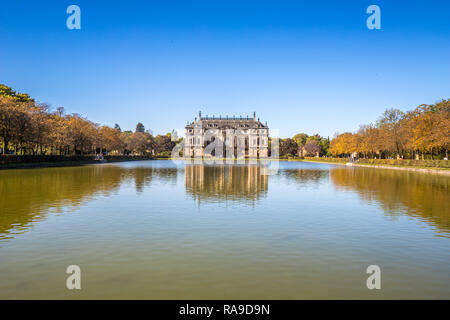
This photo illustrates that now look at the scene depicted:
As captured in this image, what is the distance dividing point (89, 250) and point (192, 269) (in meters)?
2.95

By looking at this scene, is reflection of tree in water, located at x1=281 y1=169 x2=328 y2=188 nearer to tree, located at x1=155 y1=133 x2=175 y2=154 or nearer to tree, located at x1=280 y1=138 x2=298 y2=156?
tree, located at x1=280 y1=138 x2=298 y2=156

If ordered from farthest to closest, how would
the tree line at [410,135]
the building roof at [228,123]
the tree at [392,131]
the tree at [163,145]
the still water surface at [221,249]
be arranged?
the building roof at [228,123] → the tree at [163,145] → the tree at [392,131] → the tree line at [410,135] → the still water surface at [221,249]

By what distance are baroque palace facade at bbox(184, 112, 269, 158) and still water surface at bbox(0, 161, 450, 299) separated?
111 metres

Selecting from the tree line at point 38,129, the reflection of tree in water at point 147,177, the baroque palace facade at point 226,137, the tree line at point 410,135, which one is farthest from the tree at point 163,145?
the reflection of tree in water at point 147,177

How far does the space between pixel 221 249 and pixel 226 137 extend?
132767 millimetres

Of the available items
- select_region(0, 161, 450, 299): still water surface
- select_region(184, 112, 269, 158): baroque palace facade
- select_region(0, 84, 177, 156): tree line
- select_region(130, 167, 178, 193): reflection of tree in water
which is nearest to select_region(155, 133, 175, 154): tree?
select_region(184, 112, 269, 158): baroque palace facade

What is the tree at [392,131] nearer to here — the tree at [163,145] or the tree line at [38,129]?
the tree line at [38,129]

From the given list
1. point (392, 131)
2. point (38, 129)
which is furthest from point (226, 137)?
point (38, 129)

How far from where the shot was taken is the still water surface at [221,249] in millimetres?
6273

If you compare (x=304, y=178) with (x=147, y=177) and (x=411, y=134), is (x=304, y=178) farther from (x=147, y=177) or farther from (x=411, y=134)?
(x=411, y=134)

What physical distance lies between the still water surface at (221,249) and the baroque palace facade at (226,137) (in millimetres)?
111258

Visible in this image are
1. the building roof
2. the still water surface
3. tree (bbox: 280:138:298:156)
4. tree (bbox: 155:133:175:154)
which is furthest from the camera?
the building roof

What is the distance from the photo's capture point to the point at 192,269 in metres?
7.15

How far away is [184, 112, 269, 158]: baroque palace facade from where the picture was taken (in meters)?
131
